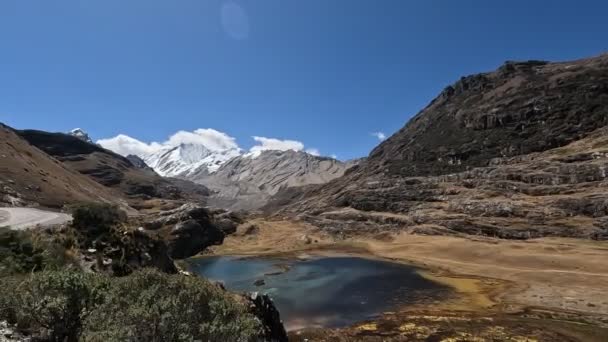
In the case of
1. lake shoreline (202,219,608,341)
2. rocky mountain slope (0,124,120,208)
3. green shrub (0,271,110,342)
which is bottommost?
lake shoreline (202,219,608,341)

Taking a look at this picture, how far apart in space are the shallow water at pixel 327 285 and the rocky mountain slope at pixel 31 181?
203 ft

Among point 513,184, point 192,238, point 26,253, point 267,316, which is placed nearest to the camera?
point 26,253

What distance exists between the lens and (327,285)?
68.2 meters

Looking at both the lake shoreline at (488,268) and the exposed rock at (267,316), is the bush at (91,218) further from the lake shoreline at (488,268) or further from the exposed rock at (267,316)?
the lake shoreline at (488,268)

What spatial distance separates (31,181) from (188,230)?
6268cm

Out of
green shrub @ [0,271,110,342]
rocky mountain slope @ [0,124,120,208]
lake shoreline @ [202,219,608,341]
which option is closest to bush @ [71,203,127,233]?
green shrub @ [0,271,110,342]

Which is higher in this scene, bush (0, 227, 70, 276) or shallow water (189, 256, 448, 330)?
bush (0, 227, 70, 276)

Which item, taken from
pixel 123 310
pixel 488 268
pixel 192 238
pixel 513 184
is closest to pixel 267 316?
pixel 123 310

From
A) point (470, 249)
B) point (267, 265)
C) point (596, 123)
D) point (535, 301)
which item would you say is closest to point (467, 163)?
point (596, 123)

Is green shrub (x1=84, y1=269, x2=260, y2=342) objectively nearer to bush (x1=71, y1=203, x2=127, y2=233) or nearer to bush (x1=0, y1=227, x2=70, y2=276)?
bush (x1=0, y1=227, x2=70, y2=276)

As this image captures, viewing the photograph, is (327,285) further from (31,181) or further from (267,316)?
(31,181)

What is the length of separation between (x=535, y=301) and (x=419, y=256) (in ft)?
145

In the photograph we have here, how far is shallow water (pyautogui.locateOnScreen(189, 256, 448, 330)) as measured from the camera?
4991cm

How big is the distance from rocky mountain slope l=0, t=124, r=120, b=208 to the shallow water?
61.9 meters
